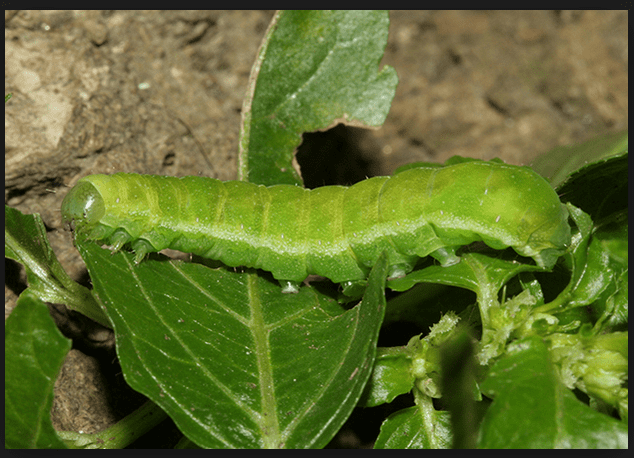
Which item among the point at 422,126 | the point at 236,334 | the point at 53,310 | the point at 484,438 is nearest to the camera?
the point at 484,438

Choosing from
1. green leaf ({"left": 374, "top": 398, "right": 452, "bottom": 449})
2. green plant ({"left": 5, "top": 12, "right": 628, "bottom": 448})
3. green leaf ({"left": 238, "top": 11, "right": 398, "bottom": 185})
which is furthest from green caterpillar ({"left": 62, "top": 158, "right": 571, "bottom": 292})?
green leaf ({"left": 374, "top": 398, "right": 452, "bottom": 449})

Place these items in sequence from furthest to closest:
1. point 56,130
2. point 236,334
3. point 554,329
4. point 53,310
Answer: point 56,130, point 53,310, point 236,334, point 554,329

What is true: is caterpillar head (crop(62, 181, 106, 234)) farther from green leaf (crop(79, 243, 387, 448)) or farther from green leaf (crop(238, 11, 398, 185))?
green leaf (crop(238, 11, 398, 185))

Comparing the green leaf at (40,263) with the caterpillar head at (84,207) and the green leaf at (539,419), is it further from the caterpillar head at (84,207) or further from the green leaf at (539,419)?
the green leaf at (539,419)

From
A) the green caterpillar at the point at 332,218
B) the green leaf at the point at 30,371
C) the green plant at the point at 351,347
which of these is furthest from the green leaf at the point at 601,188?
the green leaf at the point at 30,371

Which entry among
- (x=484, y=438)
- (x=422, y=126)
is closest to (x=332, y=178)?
(x=422, y=126)

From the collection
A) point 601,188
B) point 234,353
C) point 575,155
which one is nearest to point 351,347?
point 234,353

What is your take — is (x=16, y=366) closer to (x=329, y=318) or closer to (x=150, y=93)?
(x=329, y=318)
